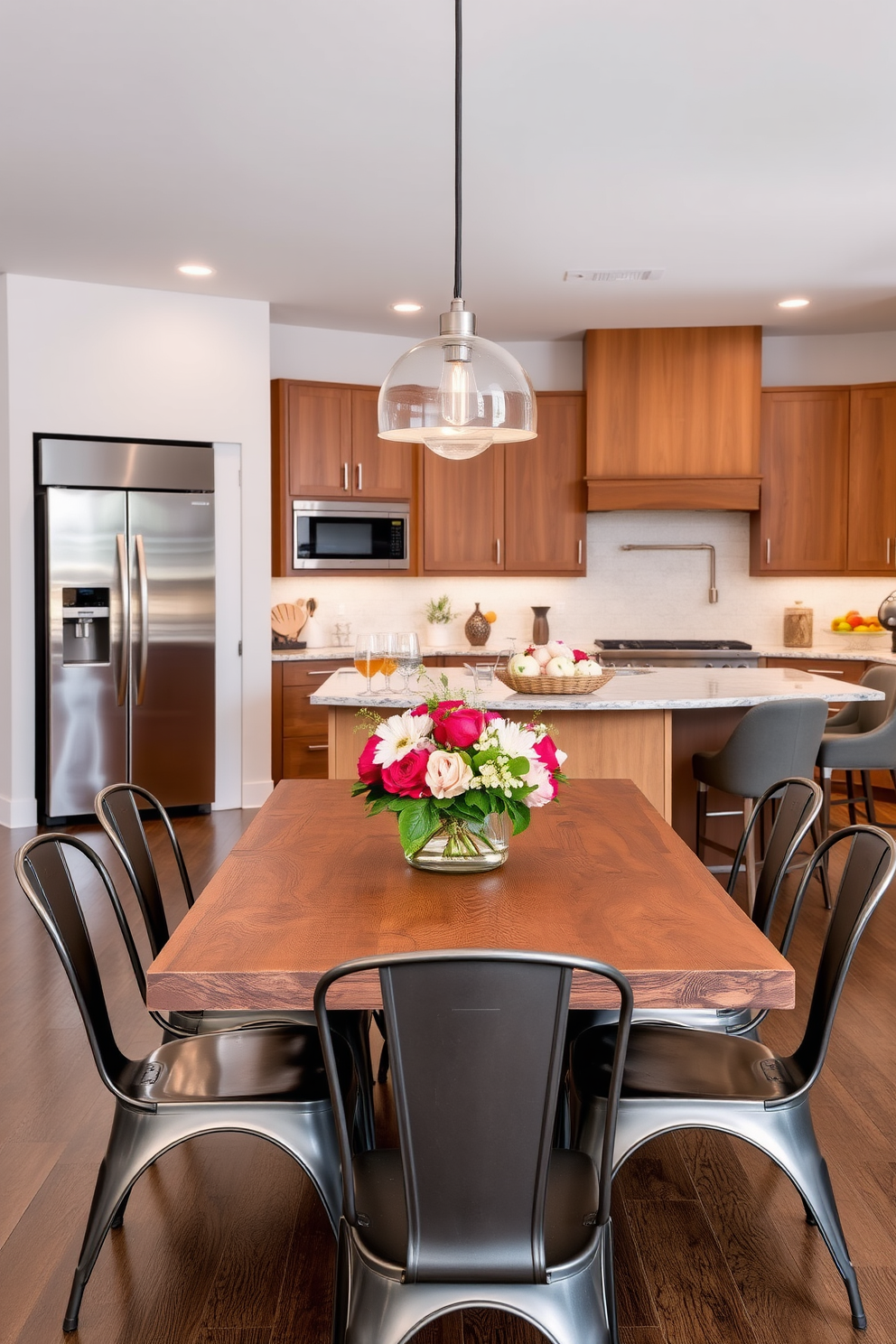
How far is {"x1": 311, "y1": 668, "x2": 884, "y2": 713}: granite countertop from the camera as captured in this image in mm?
3756

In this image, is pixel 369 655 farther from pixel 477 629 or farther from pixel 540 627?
pixel 540 627

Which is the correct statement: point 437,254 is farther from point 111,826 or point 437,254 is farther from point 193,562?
point 111,826

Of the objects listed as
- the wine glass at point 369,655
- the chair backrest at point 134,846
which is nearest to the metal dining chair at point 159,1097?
the chair backrest at point 134,846

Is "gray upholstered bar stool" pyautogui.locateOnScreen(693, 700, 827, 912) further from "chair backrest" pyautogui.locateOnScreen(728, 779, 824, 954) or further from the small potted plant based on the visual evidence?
the small potted plant

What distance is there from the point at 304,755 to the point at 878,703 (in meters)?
3.05

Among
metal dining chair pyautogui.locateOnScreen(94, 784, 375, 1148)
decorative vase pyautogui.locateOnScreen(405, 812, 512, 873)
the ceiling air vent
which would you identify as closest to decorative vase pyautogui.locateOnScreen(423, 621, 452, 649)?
the ceiling air vent

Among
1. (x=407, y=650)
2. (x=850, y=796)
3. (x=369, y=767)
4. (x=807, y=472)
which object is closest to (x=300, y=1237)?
(x=369, y=767)

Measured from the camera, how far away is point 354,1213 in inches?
57.9

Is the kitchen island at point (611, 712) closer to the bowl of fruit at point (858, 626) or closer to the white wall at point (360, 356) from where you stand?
the bowl of fruit at point (858, 626)

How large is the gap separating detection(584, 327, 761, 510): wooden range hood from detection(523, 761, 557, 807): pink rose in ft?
15.6

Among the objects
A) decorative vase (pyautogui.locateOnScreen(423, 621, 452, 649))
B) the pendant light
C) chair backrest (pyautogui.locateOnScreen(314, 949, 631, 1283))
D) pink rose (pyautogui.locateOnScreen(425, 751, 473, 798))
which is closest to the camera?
chair backrest (pyautogui.locateOnScreen(314, 949, 631, 1283))

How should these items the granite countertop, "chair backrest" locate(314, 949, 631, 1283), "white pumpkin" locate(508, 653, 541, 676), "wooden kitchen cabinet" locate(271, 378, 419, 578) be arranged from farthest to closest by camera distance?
"wooden kitchen cabinet" locate(271, 378, 419, 578)
"white pumpkin" locate(508, 653, 541, 676)
the granite countertop
"chair backrest" locate(314, 949, 631, 1283)

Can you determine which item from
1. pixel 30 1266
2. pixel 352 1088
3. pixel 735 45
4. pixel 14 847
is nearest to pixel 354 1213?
pixel 352 1088

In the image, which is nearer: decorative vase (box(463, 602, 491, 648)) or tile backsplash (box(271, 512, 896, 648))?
decorative vase (box(463, 602, 491, 648))
